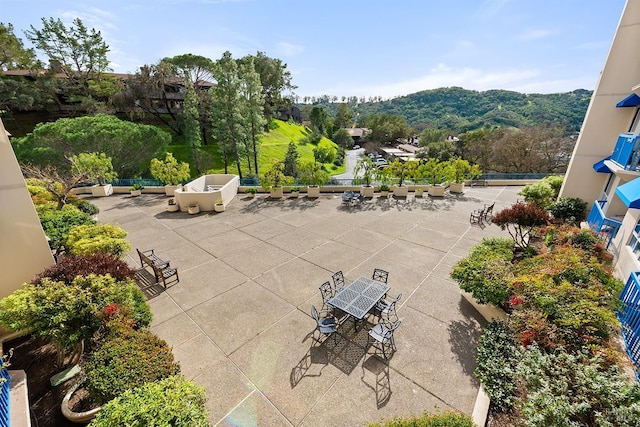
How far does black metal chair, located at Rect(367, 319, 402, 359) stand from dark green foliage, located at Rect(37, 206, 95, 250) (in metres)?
10.0

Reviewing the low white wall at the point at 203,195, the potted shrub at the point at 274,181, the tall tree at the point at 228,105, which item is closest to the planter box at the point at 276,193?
the potted shrub at the point at 274,181

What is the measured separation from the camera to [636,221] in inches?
296

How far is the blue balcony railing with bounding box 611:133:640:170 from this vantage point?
8.89 meters

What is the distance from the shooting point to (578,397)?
3.52 meters

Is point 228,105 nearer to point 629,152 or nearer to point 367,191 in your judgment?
point 367,191

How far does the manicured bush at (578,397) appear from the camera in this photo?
3.27 meters

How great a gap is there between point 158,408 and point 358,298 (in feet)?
15.7

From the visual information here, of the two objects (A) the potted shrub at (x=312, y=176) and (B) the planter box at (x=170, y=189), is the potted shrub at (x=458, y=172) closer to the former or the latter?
(A) the potted shrub at (x=312, y=176)

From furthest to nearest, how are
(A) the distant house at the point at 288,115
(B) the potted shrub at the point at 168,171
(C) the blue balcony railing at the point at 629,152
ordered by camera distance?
(A) the distant house at the point at 288,115 < (B) the potted shrub at the point at 168,171 < (C) the blue balcony railing at the point at 629,152

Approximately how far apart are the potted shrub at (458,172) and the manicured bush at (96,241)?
1888 centimetres

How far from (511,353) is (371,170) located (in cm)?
1480

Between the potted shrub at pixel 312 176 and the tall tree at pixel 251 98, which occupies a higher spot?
the tall tree at pixel 251 98

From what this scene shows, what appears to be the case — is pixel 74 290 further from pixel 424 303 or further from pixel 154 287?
pixel 424 303

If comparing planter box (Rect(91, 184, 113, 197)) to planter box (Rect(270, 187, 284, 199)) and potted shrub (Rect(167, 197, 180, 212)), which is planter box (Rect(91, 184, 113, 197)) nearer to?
potted shrub (Rect(167, 197, 180, 212))
